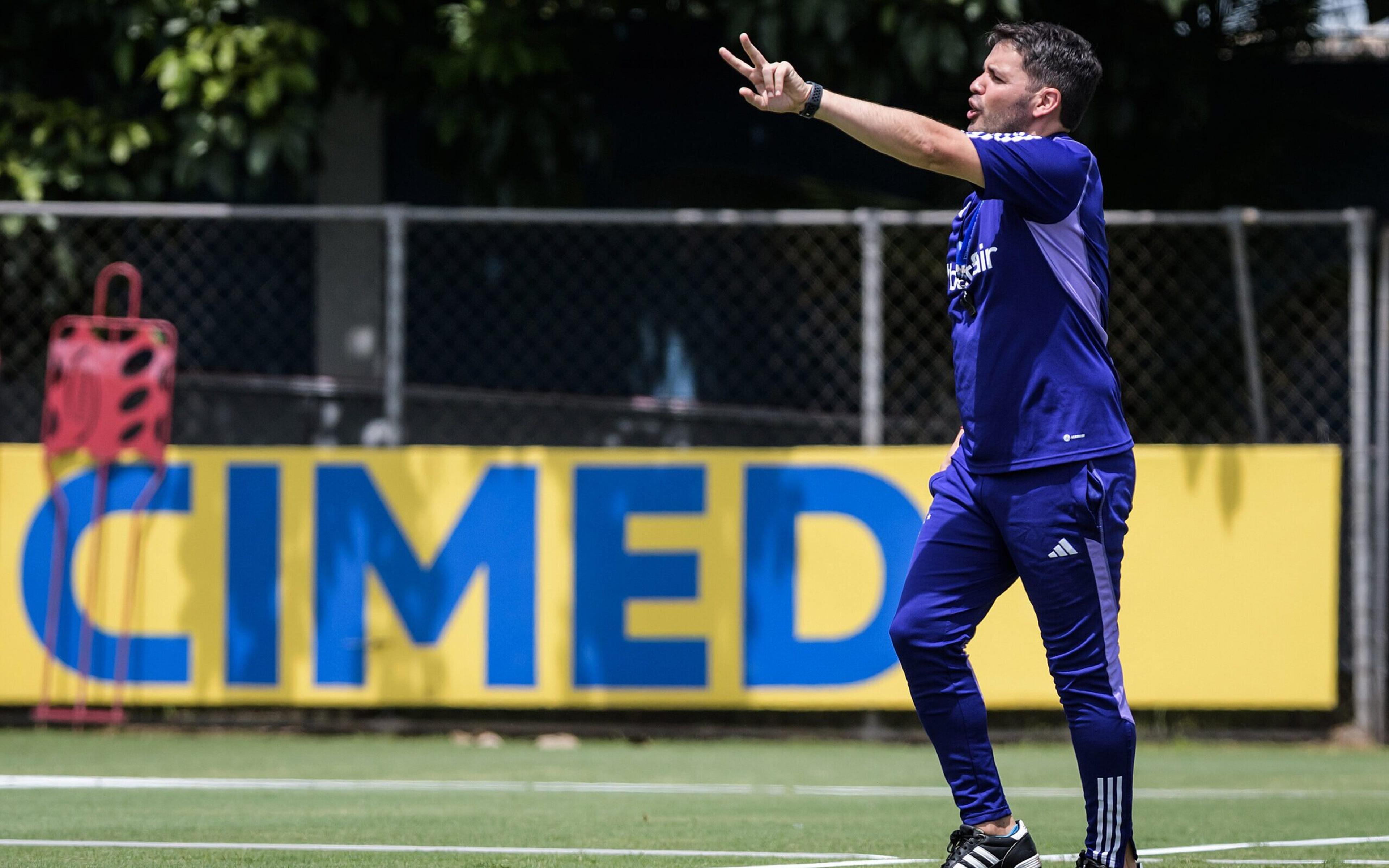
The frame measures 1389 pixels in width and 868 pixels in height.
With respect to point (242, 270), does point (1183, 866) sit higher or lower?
lower

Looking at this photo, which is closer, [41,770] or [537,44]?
[41,770]

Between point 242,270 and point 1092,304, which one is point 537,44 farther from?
point 1092,304

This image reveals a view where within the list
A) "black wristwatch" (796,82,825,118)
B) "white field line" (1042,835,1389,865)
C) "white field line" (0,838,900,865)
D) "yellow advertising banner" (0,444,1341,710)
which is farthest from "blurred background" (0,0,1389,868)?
"black wristwatch" (796,82,825,118)

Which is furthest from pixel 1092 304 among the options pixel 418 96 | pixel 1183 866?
pixel 418 96

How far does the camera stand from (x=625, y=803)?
5672 mm

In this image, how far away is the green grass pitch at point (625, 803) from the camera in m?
4.41

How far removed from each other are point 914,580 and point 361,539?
14.7 ft

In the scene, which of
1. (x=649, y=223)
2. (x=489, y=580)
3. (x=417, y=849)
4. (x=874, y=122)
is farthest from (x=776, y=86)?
(x=489, y=580)

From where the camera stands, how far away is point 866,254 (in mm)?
7918

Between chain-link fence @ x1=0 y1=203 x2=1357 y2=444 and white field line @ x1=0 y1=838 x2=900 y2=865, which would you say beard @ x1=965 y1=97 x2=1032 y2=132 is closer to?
white field line @ x1=0 y1=838 x2=900 y2=865

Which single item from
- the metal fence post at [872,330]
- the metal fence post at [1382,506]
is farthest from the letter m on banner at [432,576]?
the metal fence post at [1382,506]

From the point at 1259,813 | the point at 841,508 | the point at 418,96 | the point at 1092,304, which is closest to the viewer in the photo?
the point at 1092,304

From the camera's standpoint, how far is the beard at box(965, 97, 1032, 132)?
364 cm

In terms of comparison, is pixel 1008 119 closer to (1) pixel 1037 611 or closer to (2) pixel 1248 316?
(1) pixel 1037 611
